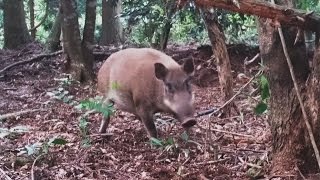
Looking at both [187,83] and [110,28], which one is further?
[110,28]

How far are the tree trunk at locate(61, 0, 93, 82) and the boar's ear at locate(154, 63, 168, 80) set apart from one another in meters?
4.02

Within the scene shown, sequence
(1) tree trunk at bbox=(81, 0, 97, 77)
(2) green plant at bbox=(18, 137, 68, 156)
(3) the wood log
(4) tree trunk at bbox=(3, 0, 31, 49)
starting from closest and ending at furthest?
(3) the wood log
(2) green plant at bbox=(18, 137, 68, 156)
(1) tree trunk at bbox=(81, 0, 97, 77)
(4) tree trunk at bbox=(3, 0, 31, 49)

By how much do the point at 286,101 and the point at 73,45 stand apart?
5.91 meters

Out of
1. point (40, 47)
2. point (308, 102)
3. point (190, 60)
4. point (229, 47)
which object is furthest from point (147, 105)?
point (40, 47)

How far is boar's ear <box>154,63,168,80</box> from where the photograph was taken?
17.7ft

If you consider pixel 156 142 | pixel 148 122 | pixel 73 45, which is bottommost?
pixel 156 142

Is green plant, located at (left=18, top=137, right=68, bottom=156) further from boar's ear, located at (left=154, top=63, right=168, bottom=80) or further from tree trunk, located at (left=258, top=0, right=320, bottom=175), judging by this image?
tree trunk, located at (left=258, top=0, right=320, bottom=175)

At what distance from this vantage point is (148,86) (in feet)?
18.9

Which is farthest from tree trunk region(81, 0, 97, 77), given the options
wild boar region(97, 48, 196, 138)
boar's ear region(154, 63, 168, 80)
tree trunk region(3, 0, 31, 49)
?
tree trunk region(3, 0, 31, 49)

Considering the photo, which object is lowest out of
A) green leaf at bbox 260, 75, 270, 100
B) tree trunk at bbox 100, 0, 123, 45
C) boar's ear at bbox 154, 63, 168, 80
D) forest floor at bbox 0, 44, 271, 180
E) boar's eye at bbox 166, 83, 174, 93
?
forest floor at bbox 0, 44, 271, 180

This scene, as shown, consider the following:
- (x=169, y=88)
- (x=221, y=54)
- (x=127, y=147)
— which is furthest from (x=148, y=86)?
(x=221, y=54)

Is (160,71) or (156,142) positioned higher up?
(160,71)

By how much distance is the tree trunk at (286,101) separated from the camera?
3.85 m

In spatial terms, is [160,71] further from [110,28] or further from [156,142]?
[110,28]
